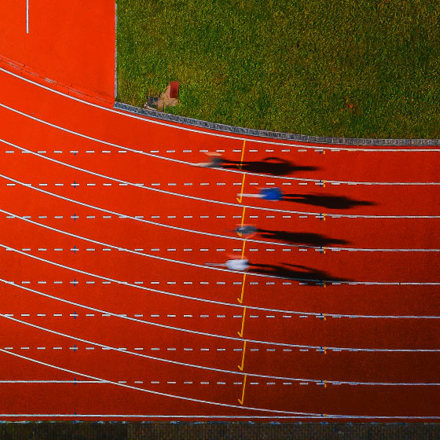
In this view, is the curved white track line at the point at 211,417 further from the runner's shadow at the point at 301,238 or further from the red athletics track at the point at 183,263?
the runner's shadow at the point at 301,238

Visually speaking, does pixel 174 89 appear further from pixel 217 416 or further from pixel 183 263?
pixel 217 416

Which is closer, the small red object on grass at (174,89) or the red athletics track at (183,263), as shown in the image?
the red athletics track at (183,263)

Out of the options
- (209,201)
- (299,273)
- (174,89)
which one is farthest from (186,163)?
(299,273)

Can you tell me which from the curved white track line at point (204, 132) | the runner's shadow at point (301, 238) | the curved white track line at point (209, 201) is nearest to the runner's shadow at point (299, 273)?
the runner's shadow at point (301, 238)

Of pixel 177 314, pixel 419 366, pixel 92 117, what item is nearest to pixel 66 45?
pixel 92 117

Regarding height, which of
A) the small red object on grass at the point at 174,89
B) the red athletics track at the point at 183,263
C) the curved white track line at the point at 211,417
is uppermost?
the small red object on grass at the point at 174,89

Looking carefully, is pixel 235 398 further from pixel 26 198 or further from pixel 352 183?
pixel 26 198

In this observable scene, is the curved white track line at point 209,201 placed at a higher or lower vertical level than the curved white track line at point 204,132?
lower
